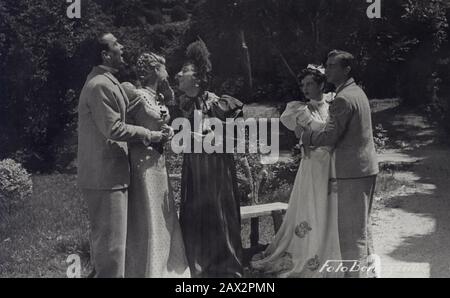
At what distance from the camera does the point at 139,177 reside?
4328 millimetres

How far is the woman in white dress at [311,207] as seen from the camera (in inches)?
185

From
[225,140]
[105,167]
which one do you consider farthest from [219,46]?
[105,167]

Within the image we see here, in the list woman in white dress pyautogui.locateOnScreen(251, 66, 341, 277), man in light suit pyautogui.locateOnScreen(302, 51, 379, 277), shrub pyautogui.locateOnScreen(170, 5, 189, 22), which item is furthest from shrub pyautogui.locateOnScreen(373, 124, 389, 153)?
man in light suit pyautogui.locateOnScreen(302, 51, 379, 277)

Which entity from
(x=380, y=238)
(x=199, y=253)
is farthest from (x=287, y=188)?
(x=199, y=253)

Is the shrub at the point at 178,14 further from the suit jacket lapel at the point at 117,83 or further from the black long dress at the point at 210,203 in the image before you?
the suit jacket lapel at the point at 117,83

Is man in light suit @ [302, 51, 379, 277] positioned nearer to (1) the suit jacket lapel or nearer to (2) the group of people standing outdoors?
(2) the group of people standing outdoors

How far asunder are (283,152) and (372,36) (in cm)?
221

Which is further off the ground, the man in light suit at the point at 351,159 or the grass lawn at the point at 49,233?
the man in light suit at the point at 351,159

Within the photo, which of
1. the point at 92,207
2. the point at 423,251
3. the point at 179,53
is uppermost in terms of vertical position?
the point at 179,53

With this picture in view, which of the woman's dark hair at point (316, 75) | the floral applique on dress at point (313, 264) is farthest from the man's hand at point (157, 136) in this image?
the floral applique on dress at point (313, 264)

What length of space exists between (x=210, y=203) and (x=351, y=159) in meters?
1.15

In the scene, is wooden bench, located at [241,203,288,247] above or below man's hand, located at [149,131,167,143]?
below

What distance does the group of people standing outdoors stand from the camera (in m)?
4.17
